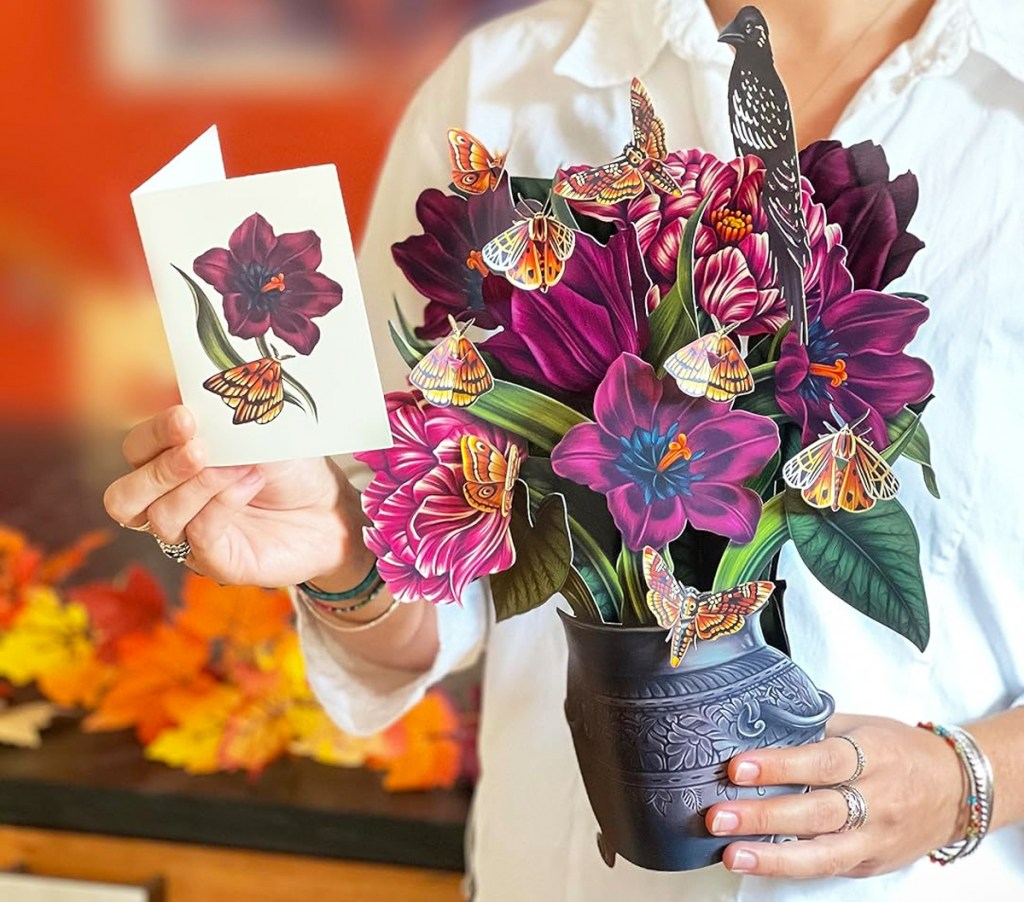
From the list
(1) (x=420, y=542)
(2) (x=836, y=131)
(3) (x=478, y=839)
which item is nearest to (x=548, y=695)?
(3) (x=478, y=839)

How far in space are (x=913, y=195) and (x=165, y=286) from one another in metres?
0.34

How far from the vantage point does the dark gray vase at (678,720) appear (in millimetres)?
558

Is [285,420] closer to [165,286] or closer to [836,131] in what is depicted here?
[165,286]

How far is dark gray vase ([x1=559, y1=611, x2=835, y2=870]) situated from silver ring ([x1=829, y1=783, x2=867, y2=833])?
0.10 ft

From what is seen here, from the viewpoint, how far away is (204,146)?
57 cm

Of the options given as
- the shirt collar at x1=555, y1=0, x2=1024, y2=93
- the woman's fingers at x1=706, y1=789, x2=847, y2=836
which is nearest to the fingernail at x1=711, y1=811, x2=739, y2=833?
the woman's fingers at x1=706, y1=789, x2=847, y2=836

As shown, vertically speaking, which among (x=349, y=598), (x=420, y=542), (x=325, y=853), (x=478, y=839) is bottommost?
(x=325, y=853)

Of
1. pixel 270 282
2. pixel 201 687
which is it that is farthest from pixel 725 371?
pixel 201 687

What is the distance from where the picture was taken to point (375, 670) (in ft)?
2.83

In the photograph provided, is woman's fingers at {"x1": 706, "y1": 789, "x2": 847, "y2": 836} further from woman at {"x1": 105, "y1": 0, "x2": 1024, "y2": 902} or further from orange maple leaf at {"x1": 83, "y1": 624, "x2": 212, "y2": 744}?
orange maple leaf at {"x1": 83, "y1": 624, "x2": 212, "y2": 744}

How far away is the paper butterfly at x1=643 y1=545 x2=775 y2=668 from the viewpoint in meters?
0.54

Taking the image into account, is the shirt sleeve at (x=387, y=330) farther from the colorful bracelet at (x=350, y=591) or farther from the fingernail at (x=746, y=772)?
the fingernail at (x=746, y=772)

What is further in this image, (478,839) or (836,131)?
(478,839)

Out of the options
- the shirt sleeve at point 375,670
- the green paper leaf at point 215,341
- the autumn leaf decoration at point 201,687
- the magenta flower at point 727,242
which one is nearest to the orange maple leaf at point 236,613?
the autumn leaf decoration at point 201,687
